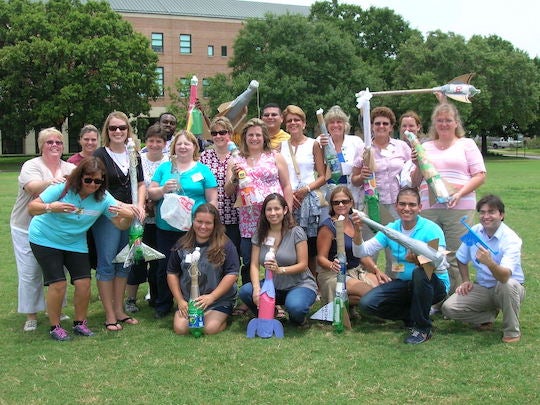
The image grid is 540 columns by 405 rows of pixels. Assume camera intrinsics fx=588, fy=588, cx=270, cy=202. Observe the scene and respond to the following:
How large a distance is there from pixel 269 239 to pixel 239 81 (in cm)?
3530

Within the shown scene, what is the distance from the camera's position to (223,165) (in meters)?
5.93

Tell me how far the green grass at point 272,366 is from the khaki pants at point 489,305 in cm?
13

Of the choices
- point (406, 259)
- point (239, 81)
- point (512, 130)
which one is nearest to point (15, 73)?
point (239, 81)

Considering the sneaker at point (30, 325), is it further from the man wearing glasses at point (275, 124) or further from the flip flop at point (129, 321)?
the man wearing glasses at point (275, 124)

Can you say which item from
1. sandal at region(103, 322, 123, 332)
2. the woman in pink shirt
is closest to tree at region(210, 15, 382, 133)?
the woman in pink shirt

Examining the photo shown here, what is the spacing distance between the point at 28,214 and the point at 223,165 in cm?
189

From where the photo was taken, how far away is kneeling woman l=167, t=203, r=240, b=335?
5281 mm

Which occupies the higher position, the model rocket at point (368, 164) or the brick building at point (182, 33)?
the brick building at point (182, 33)

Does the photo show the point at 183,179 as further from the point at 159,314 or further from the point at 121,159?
the point at 159,314

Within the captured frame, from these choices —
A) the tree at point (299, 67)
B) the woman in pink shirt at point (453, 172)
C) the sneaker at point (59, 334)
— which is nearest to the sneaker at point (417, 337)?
the woman in pink shirt at point (453, 172)

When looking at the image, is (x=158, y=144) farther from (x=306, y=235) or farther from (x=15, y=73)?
(x=15, y=73)

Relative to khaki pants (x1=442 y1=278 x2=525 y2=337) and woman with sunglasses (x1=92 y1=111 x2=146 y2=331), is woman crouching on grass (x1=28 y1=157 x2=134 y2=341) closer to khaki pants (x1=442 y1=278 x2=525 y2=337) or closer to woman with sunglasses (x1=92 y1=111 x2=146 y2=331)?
woman with sunglasses (x1=92 y1=111 x2=146 y2=331)

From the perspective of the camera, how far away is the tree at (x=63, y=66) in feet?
123

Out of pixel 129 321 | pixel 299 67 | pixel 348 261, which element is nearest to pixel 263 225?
pixel 348 261
